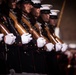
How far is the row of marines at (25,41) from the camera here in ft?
9.59

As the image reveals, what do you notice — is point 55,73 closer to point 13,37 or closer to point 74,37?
point 13,37

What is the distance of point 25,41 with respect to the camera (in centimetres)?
310

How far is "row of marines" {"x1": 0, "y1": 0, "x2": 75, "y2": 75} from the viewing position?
2.92 m

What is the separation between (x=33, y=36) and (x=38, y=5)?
1.56ft

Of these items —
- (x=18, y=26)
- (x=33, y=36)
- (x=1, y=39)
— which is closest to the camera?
(x=1, y=39)

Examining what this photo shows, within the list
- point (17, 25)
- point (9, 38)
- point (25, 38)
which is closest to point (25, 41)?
point (25, 38)

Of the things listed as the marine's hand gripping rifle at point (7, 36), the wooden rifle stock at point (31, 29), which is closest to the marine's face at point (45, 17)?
the wooden rifle stock at point (31, 29)

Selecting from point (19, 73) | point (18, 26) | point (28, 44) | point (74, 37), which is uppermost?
point (18, 26)

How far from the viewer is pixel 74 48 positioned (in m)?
4.78

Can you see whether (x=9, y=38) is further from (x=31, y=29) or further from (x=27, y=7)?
(x=27, y=7)

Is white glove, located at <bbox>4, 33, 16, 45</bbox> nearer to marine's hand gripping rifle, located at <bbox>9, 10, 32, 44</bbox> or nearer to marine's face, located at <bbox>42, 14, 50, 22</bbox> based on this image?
marine's hand gripping rifle, located at <bbox>9, 10, 32, 44</bbox>

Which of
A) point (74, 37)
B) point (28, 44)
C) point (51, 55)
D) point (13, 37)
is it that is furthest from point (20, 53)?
point (74, 37)

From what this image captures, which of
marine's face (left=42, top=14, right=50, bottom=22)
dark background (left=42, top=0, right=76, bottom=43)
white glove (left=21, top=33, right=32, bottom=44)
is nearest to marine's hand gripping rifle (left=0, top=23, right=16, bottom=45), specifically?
white glove (left=21, top=33, right=32, bottom=44)

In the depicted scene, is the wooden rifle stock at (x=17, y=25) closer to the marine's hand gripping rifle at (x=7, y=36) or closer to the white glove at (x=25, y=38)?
the white glove at (x=25, y=38)
